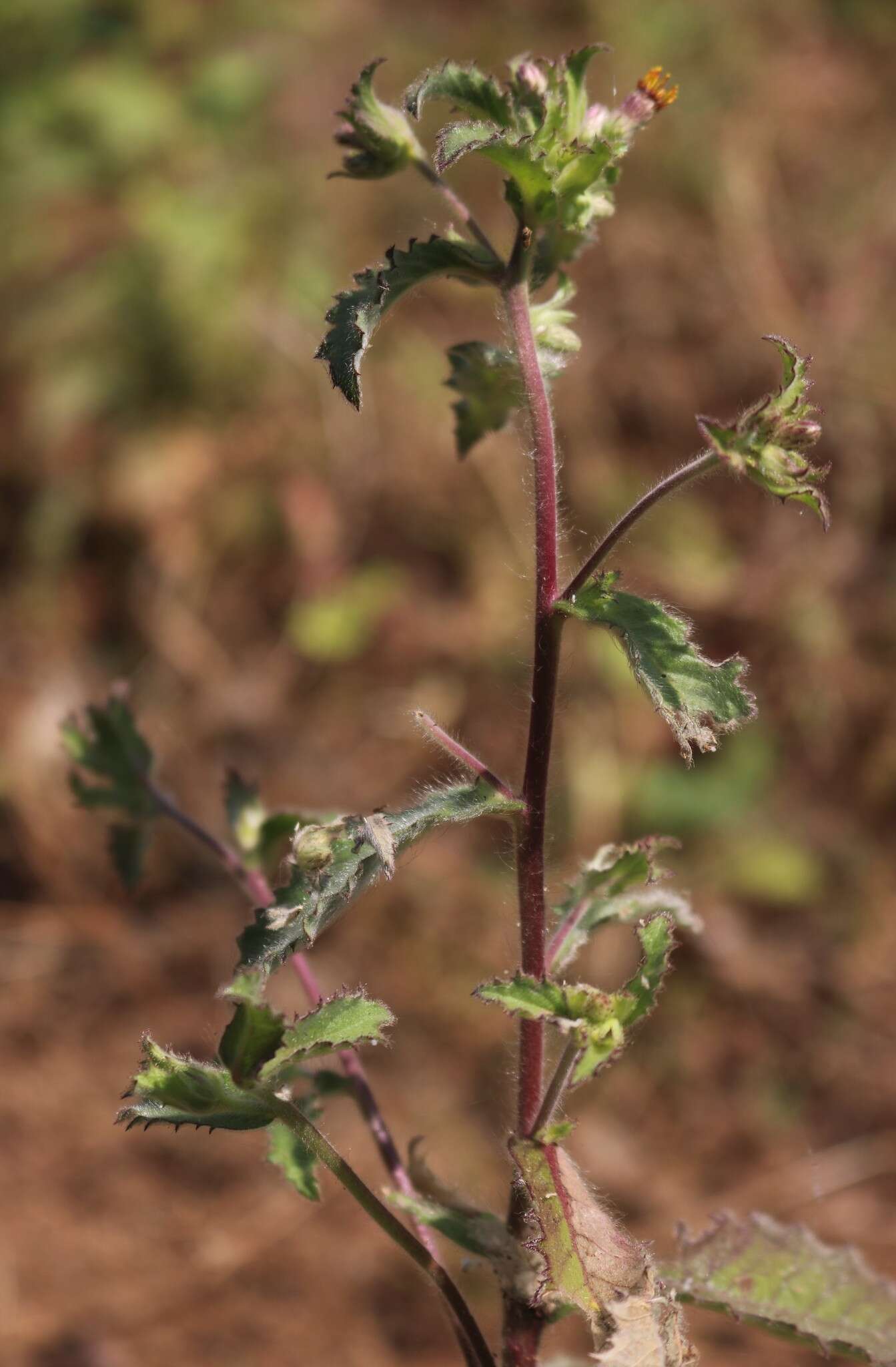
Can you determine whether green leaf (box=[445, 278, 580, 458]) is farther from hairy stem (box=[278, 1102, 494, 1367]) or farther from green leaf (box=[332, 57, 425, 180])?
hairy stem (box=[278, 1102, 494, 1367])

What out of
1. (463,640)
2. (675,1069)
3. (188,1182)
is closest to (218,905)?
(188,1182)

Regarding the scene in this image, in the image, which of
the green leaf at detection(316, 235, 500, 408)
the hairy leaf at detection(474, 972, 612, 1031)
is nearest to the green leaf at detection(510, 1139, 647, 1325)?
the hairy leaf at detection(474, 972, 612, 1031)

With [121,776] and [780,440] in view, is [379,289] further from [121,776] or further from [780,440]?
[121,776]

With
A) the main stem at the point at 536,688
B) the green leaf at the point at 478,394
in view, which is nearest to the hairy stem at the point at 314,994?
the main stem at the point at 536,688

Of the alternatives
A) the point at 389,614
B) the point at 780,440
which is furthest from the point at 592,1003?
the point at 389,614

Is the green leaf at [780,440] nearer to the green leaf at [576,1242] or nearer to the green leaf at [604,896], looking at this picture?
the green leaf at [604,896]

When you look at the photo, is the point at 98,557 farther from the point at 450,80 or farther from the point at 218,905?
the point at 450,80
